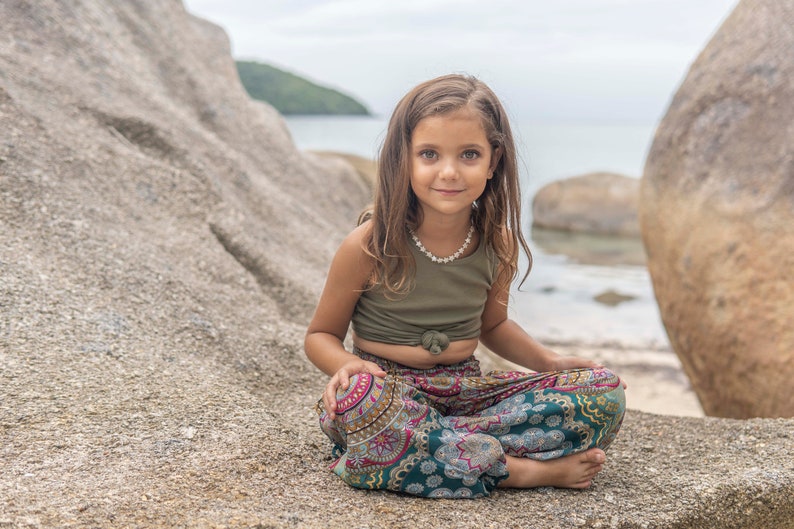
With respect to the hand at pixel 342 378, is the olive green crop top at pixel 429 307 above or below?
above

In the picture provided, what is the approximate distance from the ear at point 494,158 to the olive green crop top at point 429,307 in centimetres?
25

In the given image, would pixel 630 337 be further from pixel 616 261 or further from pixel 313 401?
pixel 313 401

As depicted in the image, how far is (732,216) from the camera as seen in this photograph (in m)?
4.22

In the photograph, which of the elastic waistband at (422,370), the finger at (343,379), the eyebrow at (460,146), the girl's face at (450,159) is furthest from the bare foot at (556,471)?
the eyebrow at (460,146)

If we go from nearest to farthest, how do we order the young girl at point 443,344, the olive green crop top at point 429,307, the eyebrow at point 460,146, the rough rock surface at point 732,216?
1. the young girl at point 443,344
2. the eyebrow at point 460,146
3. the olive green crop top at point 429,307
4. the rough rock surface at point 732,216

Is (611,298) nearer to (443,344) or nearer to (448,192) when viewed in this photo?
(443,344)

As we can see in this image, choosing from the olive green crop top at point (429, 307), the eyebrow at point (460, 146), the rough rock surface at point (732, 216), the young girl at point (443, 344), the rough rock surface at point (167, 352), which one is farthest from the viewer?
the rough rock surface at point (732, 216)

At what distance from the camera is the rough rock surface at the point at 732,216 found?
3990mm

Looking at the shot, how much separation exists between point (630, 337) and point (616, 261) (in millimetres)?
4871

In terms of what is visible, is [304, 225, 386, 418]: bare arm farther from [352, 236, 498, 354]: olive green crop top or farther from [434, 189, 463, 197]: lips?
[434, 189, 463, 197]: lips

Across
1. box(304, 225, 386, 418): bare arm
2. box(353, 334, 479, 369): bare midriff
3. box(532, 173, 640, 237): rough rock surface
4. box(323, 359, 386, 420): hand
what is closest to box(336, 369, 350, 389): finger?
box(323, 359, 386, 420): hand

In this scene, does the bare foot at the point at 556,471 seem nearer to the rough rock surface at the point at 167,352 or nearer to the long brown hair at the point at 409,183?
the rough rock surface at the point at 167,352

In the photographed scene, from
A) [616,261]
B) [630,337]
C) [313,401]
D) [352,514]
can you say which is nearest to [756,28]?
[313,401]

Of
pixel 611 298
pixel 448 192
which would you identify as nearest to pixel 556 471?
pixel 448 192
